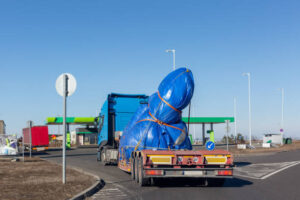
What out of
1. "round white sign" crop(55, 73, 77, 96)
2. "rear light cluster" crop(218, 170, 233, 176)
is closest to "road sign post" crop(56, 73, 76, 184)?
"round white sign" crop(55, 73, 77, 96)

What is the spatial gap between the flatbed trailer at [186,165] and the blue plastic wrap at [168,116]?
88.5 inches

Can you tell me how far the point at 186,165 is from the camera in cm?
1172

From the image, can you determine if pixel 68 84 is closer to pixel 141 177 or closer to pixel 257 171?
pixel 141 177

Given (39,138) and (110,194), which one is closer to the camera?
(110,194)

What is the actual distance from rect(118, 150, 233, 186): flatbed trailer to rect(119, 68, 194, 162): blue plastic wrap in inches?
88.5

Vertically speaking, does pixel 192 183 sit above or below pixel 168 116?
below

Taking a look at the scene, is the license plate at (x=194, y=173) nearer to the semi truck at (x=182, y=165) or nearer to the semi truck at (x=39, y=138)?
the semi truck at (x=182, y=165)

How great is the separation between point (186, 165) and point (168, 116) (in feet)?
9.81

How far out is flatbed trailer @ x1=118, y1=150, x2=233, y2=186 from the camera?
11523 millimetres

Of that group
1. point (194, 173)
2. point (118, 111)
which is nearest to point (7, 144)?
point (118, 111)

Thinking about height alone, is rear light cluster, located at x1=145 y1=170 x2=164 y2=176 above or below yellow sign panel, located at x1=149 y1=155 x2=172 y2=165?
below

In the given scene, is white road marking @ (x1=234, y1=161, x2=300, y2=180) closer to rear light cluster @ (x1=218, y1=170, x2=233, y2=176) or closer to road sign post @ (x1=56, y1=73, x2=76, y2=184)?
rear light cluster @ (x1=218, y1=170, x2=233, y2=176)

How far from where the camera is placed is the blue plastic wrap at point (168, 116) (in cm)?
1415

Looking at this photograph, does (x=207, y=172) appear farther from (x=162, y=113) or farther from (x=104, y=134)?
(x=104, y=134)
